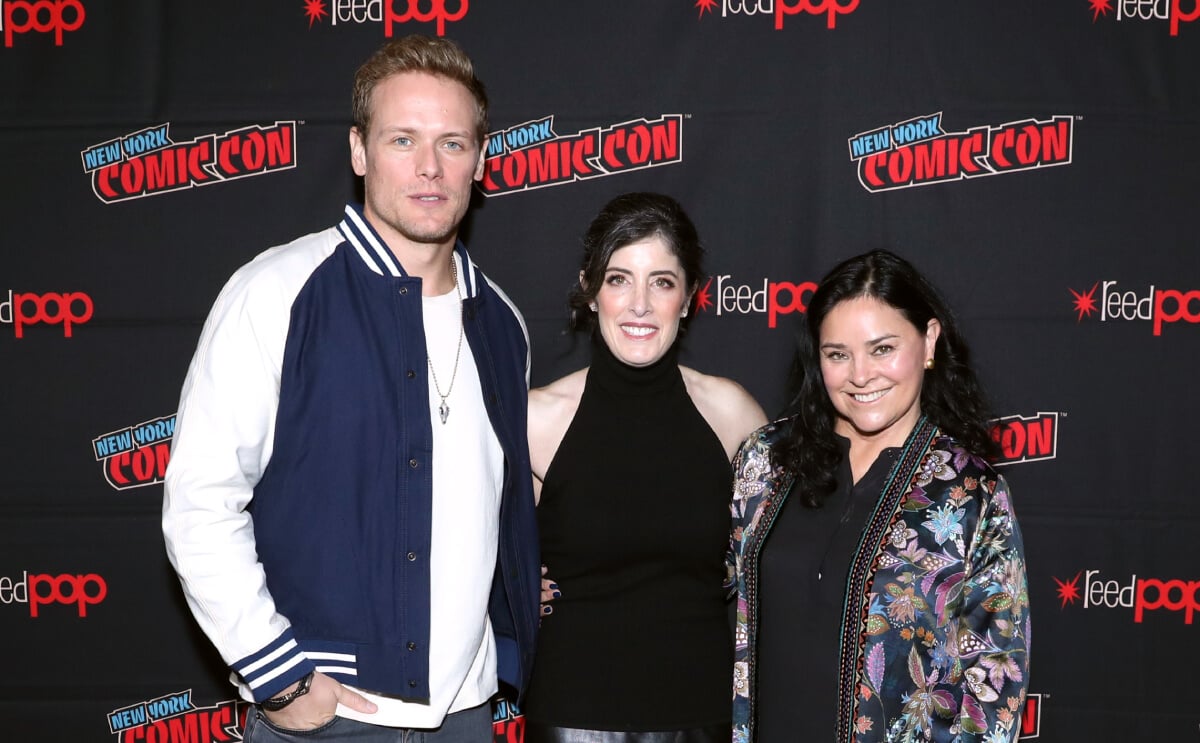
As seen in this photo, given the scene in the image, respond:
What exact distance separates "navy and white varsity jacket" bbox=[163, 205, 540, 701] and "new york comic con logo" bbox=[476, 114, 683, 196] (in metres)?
0.83

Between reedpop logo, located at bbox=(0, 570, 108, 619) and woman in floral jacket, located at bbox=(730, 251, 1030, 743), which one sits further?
reedpop logo, located at bbox=(0, 570, 108, 619)

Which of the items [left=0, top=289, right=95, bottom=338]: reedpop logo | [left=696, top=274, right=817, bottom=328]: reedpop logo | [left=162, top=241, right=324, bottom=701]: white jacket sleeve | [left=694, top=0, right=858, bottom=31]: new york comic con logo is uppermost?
[left=694, top=0, right=858, bottom=31]: new york comic con logo

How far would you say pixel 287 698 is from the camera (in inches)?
68.2

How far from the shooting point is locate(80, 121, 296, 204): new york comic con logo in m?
2.62

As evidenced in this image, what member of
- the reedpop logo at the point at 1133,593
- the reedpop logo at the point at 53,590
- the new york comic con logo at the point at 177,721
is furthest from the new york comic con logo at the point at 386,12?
the reedpop logo at the point at 1133,593

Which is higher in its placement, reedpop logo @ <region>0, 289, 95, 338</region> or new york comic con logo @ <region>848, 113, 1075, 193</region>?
new york comic con logo @ <region>848, 113, 1075, 193</region>

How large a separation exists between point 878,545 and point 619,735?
0.68m

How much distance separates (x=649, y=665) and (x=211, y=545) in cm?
89

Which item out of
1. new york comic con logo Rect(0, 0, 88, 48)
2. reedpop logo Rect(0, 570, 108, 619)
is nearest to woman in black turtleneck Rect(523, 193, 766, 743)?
reedpop logo Rect(0, 570, 108, 619)

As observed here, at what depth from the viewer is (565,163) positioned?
2.61 metres

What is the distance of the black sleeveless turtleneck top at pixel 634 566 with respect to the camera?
201cm

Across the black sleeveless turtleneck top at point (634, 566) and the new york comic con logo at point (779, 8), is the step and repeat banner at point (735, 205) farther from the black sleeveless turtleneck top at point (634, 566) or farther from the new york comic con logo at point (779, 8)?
the black sleeveless turtleneck top at point (634, 566)

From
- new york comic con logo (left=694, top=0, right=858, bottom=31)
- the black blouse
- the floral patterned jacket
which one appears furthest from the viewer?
new york comic con logo (left=694, top=0, right=858, bottom=31)

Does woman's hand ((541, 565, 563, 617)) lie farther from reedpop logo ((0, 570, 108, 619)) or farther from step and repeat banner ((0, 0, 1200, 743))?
reedpop logo ((0, 570, 108, 619))
